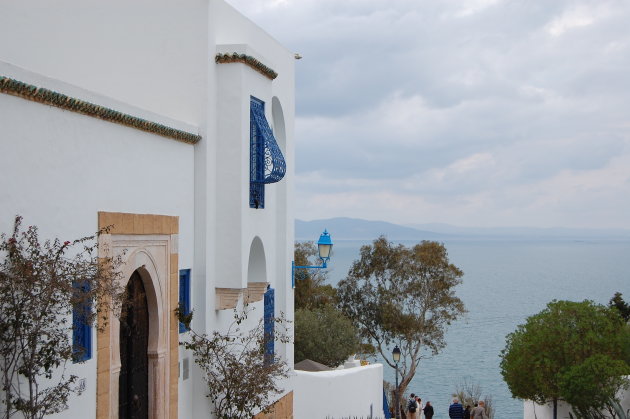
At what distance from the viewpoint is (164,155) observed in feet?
35.8

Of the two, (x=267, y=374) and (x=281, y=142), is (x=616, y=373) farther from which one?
(x=267, y=374)

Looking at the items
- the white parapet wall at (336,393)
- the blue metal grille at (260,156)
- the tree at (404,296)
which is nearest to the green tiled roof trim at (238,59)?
the blue metal grille at (260,156)

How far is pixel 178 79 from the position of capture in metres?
12.1

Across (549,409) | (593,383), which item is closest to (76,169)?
(593,383)

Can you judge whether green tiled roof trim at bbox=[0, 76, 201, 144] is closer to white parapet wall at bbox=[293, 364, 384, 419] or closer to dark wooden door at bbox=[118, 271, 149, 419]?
dark wooden door at bbox=[118, 271, 149, 419]

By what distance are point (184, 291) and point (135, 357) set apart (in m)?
1.32

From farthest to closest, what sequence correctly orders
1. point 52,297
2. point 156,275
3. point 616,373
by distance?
1. point 616,373
2. point 156,275
3. point 52,297

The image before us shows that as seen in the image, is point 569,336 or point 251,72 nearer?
point 251,72

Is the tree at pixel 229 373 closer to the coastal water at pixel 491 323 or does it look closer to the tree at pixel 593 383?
the tree at pixel 593 383

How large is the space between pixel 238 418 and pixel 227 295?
1820mm

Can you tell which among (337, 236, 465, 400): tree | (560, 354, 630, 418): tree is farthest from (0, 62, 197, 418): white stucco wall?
(337, 236, 465, 400): tree

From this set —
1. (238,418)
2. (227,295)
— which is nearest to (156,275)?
(227,295)

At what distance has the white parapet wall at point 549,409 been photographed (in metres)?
19.3

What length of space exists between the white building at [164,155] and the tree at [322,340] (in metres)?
13.5
